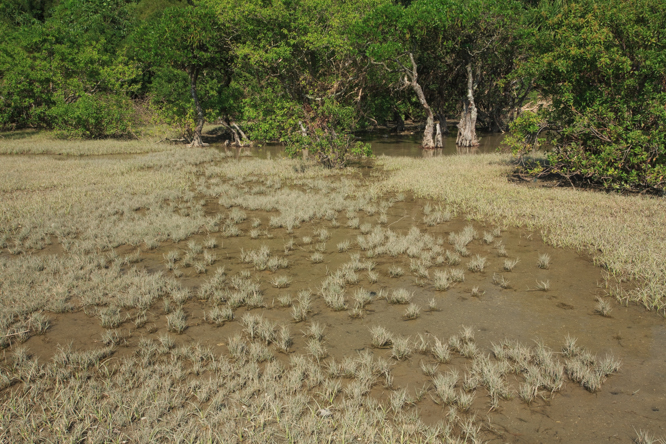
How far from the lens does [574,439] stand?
12.5 ft

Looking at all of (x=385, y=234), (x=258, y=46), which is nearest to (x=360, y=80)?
(x=258, y=46)

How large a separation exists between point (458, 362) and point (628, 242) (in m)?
5.48

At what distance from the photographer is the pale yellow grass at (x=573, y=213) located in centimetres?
732

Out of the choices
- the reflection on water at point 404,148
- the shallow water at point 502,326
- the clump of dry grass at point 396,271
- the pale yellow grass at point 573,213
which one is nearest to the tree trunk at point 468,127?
the reflection on water at point 404,148

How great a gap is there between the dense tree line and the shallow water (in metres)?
5.76

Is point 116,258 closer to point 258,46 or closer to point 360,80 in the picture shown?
point 258,46

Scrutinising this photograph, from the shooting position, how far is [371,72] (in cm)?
2602

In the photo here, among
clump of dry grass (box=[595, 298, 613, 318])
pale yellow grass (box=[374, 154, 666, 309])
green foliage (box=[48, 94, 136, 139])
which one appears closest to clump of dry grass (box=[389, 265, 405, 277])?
clump of dry grass (box=[595, 298, 613, 318])

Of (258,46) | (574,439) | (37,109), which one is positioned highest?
(258,46)

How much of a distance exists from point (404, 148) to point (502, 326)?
75.3 ft

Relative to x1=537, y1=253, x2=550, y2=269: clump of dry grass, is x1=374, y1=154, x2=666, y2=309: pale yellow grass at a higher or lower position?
higher

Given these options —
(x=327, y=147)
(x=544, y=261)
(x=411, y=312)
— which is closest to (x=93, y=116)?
(x=327, y=147)

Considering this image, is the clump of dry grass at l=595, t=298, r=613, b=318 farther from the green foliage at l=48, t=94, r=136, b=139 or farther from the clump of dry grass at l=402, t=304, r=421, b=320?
the green foliage at l=48, t=94, r=136, b=139

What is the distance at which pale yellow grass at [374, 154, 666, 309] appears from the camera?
7.32 metres
